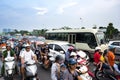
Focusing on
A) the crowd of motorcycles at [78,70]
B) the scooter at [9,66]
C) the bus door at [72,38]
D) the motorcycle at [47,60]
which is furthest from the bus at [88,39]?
the scooter at [9,66]

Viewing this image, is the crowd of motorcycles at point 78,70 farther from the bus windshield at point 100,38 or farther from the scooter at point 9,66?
the bus windshield at point 100,38

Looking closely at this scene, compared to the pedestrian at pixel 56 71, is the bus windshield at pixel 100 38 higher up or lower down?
lower down

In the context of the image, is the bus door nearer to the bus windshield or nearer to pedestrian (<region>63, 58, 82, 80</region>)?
the bus windshield

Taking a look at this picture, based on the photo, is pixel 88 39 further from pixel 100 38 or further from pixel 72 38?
pixel 72 38

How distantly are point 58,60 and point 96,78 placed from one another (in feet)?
16.0

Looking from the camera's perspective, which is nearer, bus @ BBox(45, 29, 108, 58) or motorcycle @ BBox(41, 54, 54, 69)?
motorcycle @ BBox(41, 54, 54, 69)

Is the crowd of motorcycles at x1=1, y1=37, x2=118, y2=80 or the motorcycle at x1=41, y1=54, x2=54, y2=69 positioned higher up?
the crowd of motorcycles at x1=1, y1=37, x2=118, y2=80

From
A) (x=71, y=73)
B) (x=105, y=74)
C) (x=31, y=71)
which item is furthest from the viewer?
(x=105, y=74)

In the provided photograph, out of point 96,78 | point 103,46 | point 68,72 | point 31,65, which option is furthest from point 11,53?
point 103,46

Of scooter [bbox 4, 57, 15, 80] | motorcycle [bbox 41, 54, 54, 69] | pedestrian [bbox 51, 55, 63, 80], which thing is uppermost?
pedestrian [bbox 51, 55, 63, 80]

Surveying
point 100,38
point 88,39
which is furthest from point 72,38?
point 100,38

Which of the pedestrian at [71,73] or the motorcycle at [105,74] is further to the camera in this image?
the motorcycle at [105,74]

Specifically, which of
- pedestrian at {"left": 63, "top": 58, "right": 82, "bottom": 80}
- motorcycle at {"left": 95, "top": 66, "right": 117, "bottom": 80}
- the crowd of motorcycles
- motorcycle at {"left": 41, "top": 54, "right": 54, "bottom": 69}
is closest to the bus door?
motorcycle at {"left": 41, "top": 54, "right": 54, "bottom": 69}

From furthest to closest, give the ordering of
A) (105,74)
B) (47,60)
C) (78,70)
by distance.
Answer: (47,60) → (105,74) → (78,70)
